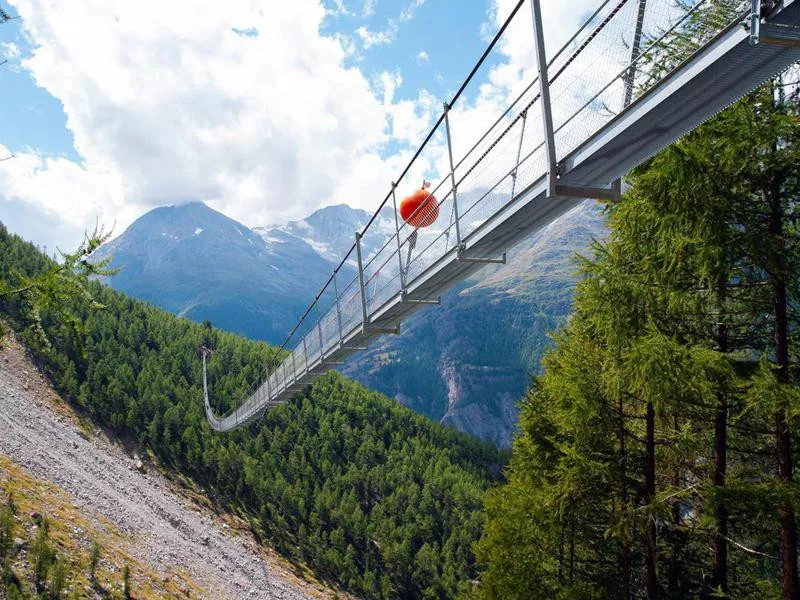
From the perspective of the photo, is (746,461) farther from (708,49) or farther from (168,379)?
(168,379)

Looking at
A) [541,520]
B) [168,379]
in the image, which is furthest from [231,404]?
[541,520]

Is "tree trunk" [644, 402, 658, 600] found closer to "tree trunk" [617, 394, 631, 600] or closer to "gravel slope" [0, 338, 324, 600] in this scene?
"tree trunk" [617, 394, 631, 600]

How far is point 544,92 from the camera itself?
17.5ft

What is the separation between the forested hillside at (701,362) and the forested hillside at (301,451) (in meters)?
32.0

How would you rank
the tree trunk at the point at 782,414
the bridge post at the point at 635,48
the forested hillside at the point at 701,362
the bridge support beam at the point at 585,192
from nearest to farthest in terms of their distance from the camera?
the bridge post at the point at 635,48 < the bridge support beam at the point at 585,192 < the tree trunk at the point at 782,414 < the forested hillside at the point at 701,362

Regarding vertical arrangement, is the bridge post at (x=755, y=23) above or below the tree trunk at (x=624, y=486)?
above

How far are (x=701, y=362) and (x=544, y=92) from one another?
3.20 m

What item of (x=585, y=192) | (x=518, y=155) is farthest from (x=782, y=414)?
(x=518, y=155)

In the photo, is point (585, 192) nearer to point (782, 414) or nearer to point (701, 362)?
point (701, 362)

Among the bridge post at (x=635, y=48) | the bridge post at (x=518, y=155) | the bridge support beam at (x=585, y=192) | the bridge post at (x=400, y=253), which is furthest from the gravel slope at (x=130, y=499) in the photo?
the bridge post at (x=635, y=48)

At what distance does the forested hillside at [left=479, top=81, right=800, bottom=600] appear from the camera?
617 centimetres

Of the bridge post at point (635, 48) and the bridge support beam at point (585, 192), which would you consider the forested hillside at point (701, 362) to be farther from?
the bridge post at point (635, 48)

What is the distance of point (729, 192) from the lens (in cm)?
640

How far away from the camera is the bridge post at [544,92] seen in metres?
5.34
